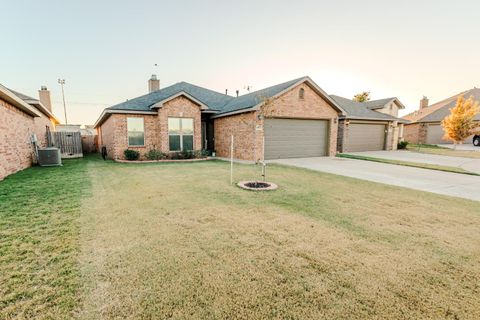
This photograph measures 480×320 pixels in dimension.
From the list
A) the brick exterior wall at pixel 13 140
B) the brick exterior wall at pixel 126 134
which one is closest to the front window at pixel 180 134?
the brick exterior wall at pixel 126 134

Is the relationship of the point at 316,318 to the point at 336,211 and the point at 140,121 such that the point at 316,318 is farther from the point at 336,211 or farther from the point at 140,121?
the point at 140,121

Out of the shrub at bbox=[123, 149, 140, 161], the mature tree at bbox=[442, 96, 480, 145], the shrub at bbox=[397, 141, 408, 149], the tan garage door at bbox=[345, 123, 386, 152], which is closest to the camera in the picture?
the shrub at bbox=[123, 149, 140, 161]

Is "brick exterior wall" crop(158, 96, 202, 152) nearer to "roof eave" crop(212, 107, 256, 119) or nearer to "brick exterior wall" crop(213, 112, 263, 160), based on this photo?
"roof eave" crop(212, 107, 256, 119)

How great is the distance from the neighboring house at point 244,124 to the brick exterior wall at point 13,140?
3.77 meters

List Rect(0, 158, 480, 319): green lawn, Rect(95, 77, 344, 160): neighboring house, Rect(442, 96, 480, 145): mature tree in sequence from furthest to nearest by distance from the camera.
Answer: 1. Rect(442, 96, 480, 145): mature tree
2. Rect(95, 77, 344, 160): neighboring house
3. Rect(0, 158, 480, 319): green lawn

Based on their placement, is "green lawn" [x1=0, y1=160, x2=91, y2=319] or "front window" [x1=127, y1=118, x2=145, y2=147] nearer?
"green lawn" [x1=0, y1=160, x2=91, y2=319]

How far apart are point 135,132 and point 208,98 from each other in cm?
748

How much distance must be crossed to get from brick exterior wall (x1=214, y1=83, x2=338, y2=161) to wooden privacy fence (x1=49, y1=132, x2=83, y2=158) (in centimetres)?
1082

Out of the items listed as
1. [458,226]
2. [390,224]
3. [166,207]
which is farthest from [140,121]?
[458,226]

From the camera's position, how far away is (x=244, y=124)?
13.0m

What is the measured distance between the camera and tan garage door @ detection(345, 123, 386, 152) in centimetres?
1806

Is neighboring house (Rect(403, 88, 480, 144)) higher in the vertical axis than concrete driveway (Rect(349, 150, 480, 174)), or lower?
higher

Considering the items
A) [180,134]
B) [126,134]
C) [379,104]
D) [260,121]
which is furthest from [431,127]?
[126,134]

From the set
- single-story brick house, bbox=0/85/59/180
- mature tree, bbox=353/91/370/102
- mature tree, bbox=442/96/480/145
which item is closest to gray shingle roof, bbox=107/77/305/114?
single-story brick house, bbox=0/85/59/180
